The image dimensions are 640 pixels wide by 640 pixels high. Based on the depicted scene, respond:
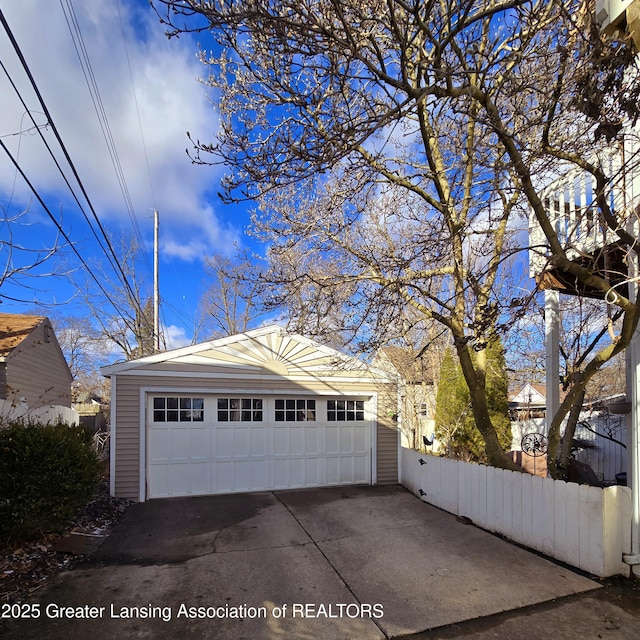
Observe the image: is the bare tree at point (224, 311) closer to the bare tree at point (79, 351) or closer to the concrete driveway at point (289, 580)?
the bare tree at point (79, 351)

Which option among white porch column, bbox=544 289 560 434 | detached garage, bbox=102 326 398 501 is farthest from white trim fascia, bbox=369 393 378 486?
white porch column, bbox=544 289 560 434

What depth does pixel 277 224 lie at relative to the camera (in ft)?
23.5

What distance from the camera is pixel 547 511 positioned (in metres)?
4.71

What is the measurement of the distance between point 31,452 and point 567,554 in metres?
5.86

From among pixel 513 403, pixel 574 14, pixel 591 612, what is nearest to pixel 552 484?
pixel 591 612

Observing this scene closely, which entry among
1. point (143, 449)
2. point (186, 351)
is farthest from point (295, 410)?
point (143, 449)

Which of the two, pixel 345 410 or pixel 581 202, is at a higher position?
pixel 581 202

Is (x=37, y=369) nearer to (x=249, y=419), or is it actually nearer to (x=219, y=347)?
(x=219, y=347)

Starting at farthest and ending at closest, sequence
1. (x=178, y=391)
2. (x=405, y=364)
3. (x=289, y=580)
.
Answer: (x=405, y=364), (x=178, y=391), (x=289, y=580)

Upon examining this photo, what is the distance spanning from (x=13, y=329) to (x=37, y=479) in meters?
9.39

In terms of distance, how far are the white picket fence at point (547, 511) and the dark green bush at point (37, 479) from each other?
5170mm

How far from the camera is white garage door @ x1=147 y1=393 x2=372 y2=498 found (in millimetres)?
7539

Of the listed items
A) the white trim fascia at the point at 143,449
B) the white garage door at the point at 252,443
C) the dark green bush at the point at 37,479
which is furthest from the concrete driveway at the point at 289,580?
the white garage door at the point at 252,443

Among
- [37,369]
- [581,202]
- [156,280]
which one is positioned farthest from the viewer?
[156,280]
